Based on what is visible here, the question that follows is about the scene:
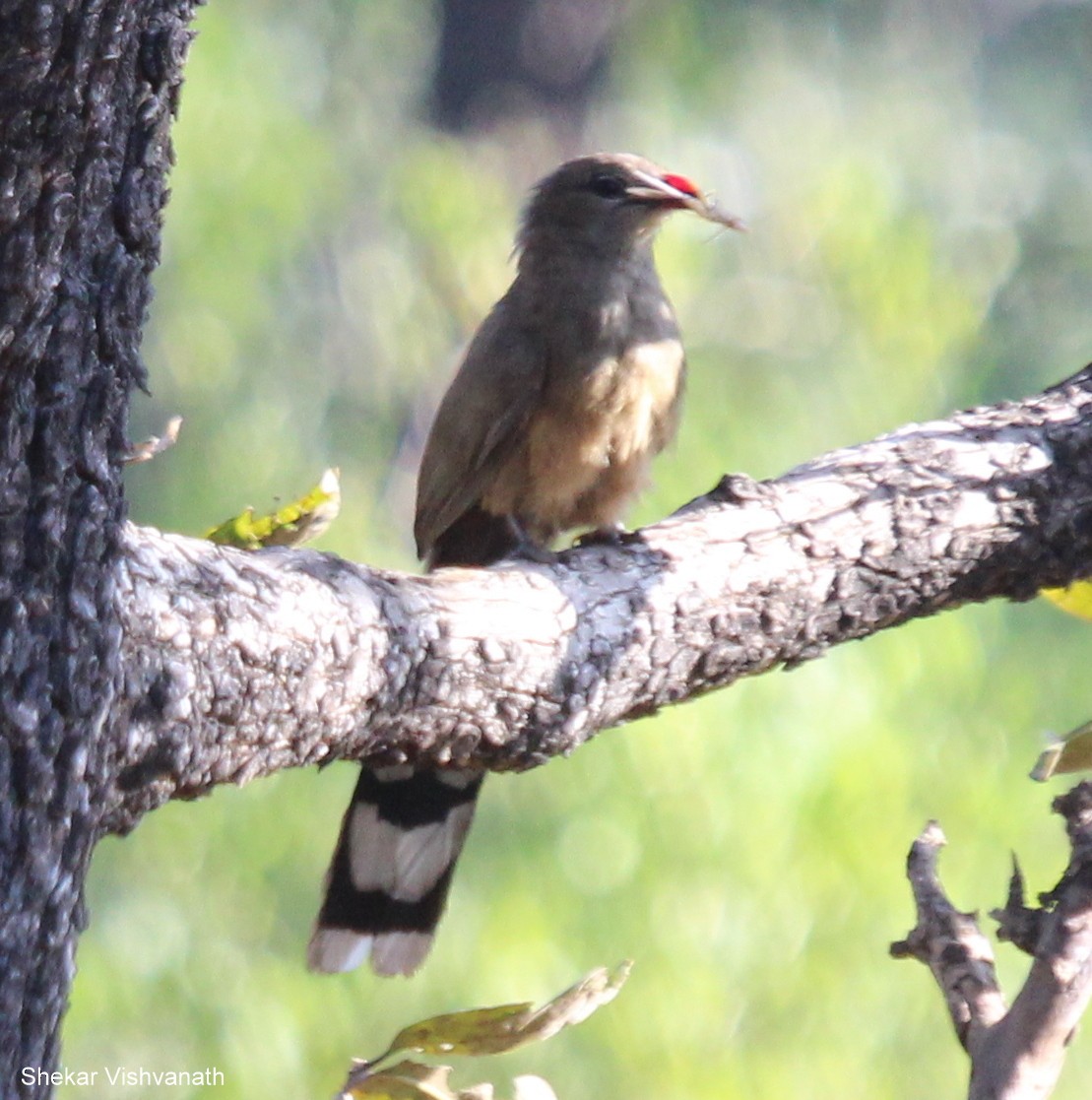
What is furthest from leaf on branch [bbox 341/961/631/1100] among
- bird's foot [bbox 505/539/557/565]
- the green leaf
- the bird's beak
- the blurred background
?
the blurred background

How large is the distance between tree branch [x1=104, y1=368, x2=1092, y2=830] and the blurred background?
260 centimetres

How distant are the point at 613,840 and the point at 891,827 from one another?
39.9 inches

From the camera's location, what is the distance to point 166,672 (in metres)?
2.03

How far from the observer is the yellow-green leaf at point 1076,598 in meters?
3.08

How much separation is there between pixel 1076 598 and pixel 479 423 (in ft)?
4.93

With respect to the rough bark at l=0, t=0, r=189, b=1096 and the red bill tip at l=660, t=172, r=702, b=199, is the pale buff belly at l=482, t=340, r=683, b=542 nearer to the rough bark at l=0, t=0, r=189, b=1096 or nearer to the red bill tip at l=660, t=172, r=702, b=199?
the red bill tip at l=660, t=172, r=702, b=199

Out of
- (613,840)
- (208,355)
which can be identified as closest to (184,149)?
(208,355)

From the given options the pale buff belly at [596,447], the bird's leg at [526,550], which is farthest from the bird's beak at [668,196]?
the bird's leg at [526,550]

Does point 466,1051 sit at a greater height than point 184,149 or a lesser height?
lesser

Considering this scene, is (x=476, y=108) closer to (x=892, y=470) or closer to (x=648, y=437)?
(x=648, y=437)

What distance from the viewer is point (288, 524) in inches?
112

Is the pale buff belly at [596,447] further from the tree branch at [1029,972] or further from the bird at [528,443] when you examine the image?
the tree branch at [1029,972]

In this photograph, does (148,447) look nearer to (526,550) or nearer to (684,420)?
(526,550)

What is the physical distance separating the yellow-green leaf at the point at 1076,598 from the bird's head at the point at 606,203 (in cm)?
147
